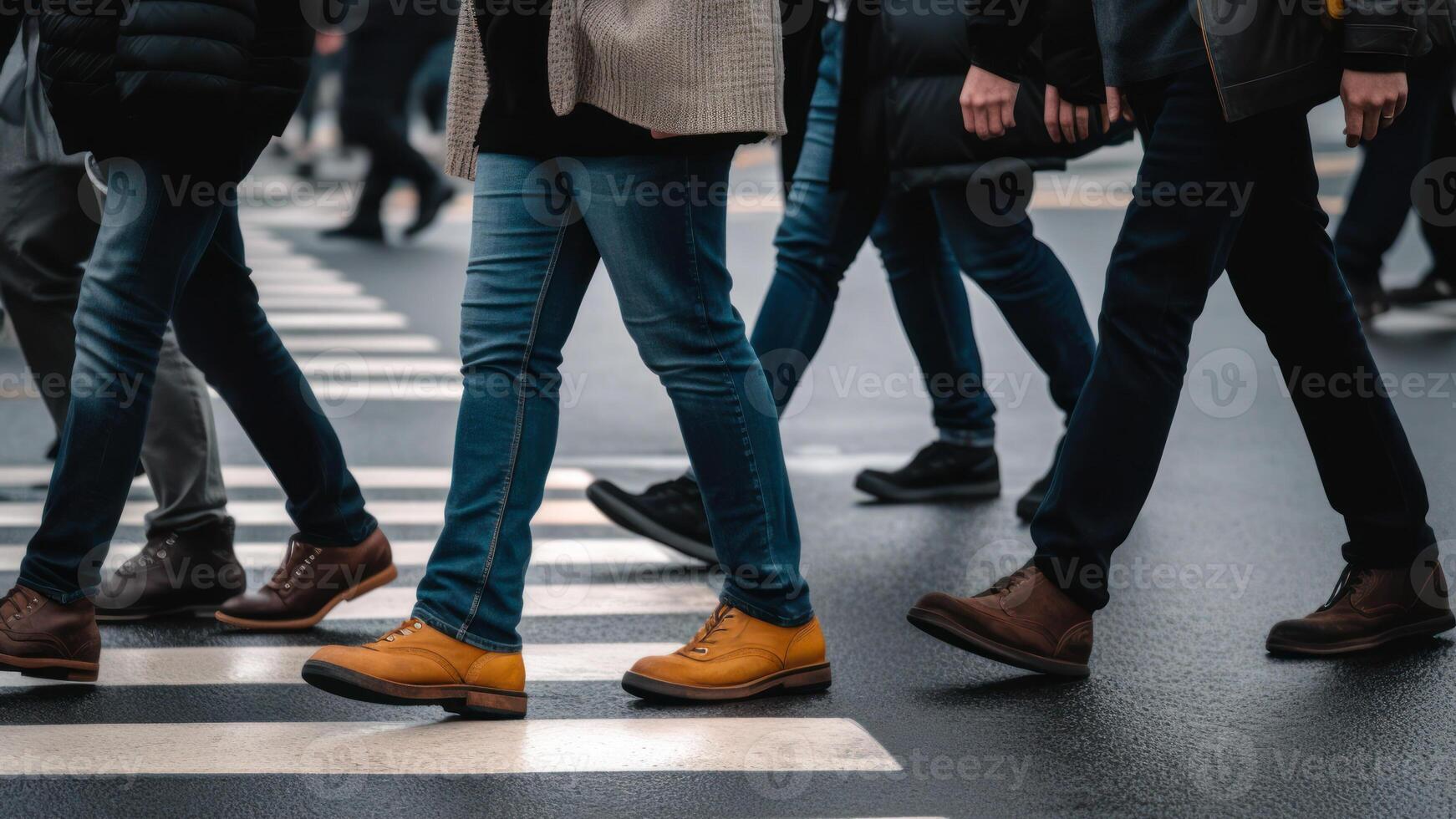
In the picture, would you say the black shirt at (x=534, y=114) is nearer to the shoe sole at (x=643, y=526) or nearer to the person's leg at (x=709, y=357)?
the person's leg at (x=709, y=357)

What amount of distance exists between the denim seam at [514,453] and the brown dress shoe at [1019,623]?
760mm

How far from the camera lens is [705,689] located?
3.21m

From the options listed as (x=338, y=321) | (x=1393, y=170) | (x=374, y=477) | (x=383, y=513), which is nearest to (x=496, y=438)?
(x=383, y=513)

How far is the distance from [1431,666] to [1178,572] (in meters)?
0.92

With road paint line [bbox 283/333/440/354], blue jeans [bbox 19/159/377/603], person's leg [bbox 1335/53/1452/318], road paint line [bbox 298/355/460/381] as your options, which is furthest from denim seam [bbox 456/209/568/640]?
person's leg [bbox 1335/53/1452/318]

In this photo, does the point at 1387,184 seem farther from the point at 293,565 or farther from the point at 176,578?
the point at 176,578

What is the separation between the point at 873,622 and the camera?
152 inches

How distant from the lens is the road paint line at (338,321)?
890cm

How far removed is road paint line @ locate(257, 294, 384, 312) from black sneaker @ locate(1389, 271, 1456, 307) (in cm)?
Answer: 499

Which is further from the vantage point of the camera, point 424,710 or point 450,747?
point 424,710

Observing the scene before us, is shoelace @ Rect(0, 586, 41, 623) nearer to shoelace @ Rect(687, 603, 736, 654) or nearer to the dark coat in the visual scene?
shoelace @ Rect(687, 603, 736, 654)

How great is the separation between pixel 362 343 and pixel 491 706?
553 centimetres

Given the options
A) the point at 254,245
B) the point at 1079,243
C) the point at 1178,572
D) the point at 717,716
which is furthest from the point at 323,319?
the point at 717,716

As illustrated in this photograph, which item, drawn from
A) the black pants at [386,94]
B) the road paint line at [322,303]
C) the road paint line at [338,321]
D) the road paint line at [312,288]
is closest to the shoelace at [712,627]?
the road paint line at [338,321]
